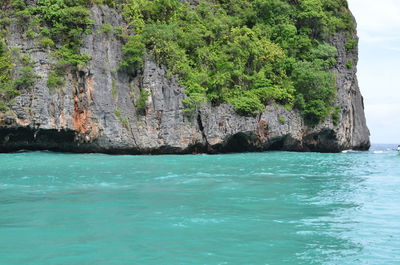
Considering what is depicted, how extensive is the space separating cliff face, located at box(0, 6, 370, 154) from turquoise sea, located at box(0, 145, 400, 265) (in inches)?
480

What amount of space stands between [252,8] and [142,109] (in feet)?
53.8

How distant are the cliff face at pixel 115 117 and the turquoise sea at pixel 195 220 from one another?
40.0 feet

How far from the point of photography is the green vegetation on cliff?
2908 cm

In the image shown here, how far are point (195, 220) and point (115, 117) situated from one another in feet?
68.6

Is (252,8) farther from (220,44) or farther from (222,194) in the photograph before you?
(222,194)

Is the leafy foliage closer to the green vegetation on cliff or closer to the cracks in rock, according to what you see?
the green vegetation on cliff

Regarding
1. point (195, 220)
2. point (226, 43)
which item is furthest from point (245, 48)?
point (195, 220)

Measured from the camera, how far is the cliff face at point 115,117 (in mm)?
27453

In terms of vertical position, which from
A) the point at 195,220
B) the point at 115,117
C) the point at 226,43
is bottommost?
the point at 195,220

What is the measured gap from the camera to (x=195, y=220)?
29.6 feet

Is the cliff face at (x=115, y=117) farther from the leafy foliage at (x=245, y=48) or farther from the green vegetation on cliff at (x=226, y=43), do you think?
the leafy foliage at (x=245, y=48)

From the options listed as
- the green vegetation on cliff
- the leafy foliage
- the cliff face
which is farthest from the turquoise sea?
the leafy foliage

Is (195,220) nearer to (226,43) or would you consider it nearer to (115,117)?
(115,117)

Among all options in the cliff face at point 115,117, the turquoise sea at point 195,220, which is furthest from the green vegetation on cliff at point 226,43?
the turquoise sea at point 195,220
